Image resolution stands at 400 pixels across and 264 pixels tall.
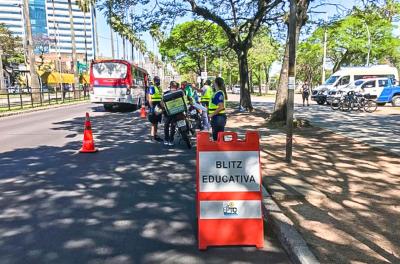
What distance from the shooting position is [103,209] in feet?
17.9

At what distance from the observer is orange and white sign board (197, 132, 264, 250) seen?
13.9 feet

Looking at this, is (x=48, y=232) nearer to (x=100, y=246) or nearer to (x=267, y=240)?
(x=100, y=246)

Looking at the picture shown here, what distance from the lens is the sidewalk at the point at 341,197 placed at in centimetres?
405

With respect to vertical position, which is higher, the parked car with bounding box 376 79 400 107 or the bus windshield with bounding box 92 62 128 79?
the bus windshield with bounding box 92 62 128 79

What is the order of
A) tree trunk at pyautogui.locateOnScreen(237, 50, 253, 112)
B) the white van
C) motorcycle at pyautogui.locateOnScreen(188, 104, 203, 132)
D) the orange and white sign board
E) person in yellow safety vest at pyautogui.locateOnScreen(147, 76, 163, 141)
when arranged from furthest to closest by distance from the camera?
the white van < tree trunk at pyautogui.locateOnScreen(237, 50, 253, 112) < motorcycle at pyautogui.locateOnScreen(188, 104, 203, 132) < person in yellow safety vest at pyautogui.locateOnScreen(147, 76, 163, 141) < the orange and white sign board

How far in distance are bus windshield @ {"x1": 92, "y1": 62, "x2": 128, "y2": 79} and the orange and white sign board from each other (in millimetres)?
21737

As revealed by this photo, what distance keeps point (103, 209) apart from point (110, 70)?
20.7 meters

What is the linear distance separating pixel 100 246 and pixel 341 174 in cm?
471

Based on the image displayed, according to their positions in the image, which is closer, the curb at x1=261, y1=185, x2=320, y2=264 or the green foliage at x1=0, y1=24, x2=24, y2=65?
the curb at x1=261, y1=185, x2=320, y2=264

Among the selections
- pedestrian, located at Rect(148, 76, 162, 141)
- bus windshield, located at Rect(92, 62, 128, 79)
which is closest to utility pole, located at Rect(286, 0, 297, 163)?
pedestrian, located at Rect(148, 76, 162, 141)

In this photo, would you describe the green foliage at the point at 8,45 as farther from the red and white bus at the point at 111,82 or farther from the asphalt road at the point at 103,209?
the asphalt road at the point at 103,209

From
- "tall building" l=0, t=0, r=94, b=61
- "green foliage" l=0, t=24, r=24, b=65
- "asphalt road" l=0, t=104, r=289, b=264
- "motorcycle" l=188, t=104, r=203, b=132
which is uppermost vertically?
"tall building" l=0, t=0, r=94, b=61

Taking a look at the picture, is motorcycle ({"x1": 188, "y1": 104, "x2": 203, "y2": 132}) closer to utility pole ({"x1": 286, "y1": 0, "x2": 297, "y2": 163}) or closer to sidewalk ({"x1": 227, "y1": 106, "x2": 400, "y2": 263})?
sidewalk ({"x1": 227, "y1": 106, "x2": 400, "y2": 263})

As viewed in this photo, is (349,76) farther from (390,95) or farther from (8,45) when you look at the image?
(8,45)
